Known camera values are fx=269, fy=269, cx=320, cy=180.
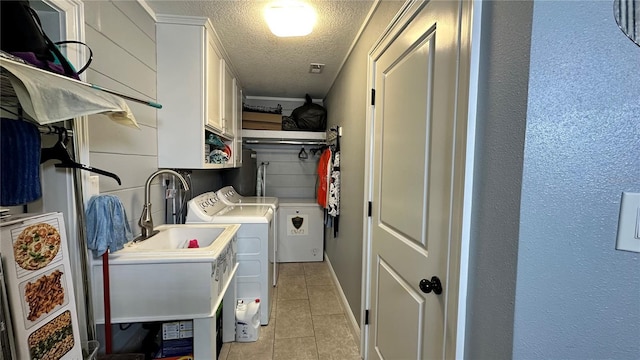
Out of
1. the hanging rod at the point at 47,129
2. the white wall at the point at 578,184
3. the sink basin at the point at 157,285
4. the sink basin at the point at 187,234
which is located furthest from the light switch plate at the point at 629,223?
the sink basin at the point at 187,234

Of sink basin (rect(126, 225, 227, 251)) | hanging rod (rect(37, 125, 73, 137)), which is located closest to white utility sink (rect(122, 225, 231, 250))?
sink basin (rect(126, 225, 227, 251))

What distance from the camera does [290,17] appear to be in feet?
5.51

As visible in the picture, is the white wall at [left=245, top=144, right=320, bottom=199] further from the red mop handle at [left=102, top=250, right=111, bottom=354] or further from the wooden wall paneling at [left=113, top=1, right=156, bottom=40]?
the red mop handle at [left=102, top=250, right=111, bottom=354]

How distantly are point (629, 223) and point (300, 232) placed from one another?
3214 millimetres

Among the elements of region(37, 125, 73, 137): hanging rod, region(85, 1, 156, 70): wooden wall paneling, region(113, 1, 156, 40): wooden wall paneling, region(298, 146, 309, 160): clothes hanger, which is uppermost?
region(113, 1, 156, 40): wooden wall paneling

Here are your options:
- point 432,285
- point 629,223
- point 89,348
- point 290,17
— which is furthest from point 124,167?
point 629,223

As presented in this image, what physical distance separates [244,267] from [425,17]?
2.05 meters

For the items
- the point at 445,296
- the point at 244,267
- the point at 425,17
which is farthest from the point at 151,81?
the point at 445,296

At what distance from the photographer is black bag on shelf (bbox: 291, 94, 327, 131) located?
376 centimetres

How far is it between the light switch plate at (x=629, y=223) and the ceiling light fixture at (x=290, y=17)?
5.60ft

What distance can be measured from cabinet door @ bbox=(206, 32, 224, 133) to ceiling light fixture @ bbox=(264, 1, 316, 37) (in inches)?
23.8

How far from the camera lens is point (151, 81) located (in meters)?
1.84

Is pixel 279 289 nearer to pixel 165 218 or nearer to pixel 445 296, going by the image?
pixel 165 218

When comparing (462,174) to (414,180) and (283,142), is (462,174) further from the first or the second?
(283,142)
